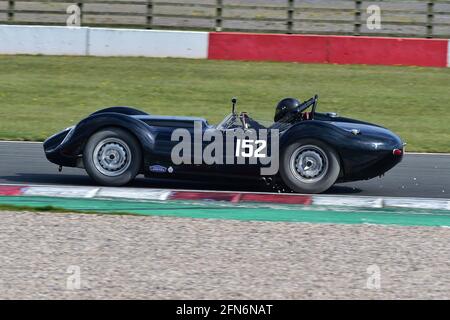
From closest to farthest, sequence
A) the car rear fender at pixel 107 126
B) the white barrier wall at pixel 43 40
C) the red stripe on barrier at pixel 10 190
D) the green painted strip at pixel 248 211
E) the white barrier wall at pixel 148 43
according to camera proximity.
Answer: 1. the green painted strip at pixel 248 211
2. the car rear fender at pixel 107 126
3. the red stripe on barrier at pixel 10 190
4. the white barrier wall at pixel 148 43
5. the white barrier wall at pixel 43 40

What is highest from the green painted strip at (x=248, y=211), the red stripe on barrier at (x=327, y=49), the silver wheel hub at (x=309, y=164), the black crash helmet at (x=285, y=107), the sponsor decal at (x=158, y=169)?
the red stripe on barrier at (x=327, y=49)

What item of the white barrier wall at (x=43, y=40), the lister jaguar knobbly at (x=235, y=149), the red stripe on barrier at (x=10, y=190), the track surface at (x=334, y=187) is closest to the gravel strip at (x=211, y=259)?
the red stripe on barrier at (x=10, y=190)

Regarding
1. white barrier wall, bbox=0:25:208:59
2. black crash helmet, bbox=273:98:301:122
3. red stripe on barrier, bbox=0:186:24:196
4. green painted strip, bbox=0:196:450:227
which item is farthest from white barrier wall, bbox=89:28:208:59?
green painted strip, bbox=0:196:450:227

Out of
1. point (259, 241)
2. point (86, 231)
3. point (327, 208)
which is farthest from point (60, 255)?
point (327, 208)

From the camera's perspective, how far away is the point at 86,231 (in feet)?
27.4

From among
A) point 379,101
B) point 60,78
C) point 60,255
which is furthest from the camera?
point 60,78

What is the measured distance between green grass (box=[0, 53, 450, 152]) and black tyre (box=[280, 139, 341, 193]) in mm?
4746

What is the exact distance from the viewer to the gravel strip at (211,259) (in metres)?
6.63

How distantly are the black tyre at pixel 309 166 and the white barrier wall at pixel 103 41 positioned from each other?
10413 millimetres

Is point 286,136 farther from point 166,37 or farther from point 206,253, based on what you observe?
point 166,37

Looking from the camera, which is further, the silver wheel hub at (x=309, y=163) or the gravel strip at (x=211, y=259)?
the silver wheel hub at (x=309, y=163)

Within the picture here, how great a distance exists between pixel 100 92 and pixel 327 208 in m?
9.26

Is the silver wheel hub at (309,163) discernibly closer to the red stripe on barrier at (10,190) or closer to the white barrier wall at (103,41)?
the red stripe on barrier at (10,190)

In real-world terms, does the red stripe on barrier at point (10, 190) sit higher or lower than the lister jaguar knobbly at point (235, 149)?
lower
